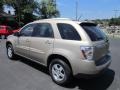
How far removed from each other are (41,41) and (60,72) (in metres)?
1.21

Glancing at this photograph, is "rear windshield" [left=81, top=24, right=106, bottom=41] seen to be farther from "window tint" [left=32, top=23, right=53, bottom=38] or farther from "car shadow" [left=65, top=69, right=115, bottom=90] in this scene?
"car shadow" [left=65, top=69, right=115, bottom=90]

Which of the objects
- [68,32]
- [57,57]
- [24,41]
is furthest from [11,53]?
[68,32]

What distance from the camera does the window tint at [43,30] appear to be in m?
6.60

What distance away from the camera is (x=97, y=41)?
5.95 metres

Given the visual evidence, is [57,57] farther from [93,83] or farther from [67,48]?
[93,83]

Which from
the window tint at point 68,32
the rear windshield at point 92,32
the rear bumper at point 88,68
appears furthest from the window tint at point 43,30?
the rear bumper at point 88,68

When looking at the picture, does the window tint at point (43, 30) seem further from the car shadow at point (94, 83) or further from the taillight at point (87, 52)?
the car shadow at point (94, 83)

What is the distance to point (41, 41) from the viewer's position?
22.2 ft

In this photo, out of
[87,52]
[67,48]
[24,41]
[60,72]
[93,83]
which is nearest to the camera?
[87,52]

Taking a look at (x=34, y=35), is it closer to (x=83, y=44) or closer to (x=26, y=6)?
(x=83, y=44)

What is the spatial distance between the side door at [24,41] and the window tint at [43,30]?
0.34m

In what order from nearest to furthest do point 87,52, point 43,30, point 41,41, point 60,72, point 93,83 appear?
point 87,52 < point 60,72 < point 93,83 < point 41,41 < point 43,30

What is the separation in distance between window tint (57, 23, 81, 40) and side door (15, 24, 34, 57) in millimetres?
1613

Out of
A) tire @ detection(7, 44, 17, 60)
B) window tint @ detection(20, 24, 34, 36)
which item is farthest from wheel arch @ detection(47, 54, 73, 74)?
tire @ detection(7, 44, 17, 60)
